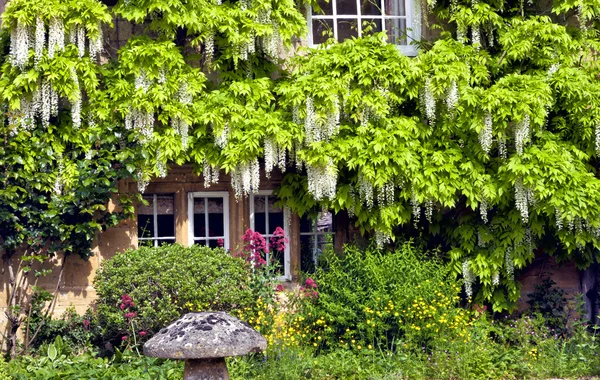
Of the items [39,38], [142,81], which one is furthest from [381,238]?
[39,38]

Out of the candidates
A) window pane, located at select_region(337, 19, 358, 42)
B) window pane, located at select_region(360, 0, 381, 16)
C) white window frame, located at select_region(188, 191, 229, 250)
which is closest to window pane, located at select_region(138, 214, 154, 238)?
white window frame, located at select_region(188, 191, 229, 250)

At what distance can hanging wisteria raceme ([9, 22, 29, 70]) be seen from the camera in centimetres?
970

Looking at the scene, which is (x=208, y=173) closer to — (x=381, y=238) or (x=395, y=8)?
(x=381, y=238)

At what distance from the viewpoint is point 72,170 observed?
9.83 metres

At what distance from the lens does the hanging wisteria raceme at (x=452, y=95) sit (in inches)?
402

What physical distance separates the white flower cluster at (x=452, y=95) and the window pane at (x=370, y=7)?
5.19 ft

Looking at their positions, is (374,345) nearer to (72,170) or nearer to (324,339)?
(324,339)

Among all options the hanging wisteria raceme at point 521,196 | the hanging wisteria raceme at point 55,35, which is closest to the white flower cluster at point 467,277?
the hanging wisteria raceme at point 521,196

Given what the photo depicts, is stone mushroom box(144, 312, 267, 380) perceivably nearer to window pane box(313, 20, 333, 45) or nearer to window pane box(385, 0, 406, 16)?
window pane box(313, 20, 333, 45)

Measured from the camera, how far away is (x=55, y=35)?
9.80 m

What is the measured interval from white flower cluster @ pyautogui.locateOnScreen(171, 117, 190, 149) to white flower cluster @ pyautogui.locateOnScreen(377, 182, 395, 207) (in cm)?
223

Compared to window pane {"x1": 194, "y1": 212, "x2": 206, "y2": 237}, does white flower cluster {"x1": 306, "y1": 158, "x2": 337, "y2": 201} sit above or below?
above

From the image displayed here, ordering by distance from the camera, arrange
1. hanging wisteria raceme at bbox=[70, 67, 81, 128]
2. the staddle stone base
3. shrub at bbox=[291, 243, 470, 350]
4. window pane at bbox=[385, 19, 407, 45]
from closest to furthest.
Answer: the staddle stone base
shrub at bbox=[291, 243, 470, 350]
hanging wisteria raceme at bbox=[70, 67, 81, 128]
window pane at bbox=[385, 19, 407, 45]

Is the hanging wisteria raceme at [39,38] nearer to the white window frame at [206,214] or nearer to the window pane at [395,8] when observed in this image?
the white window frame at [206,214]
